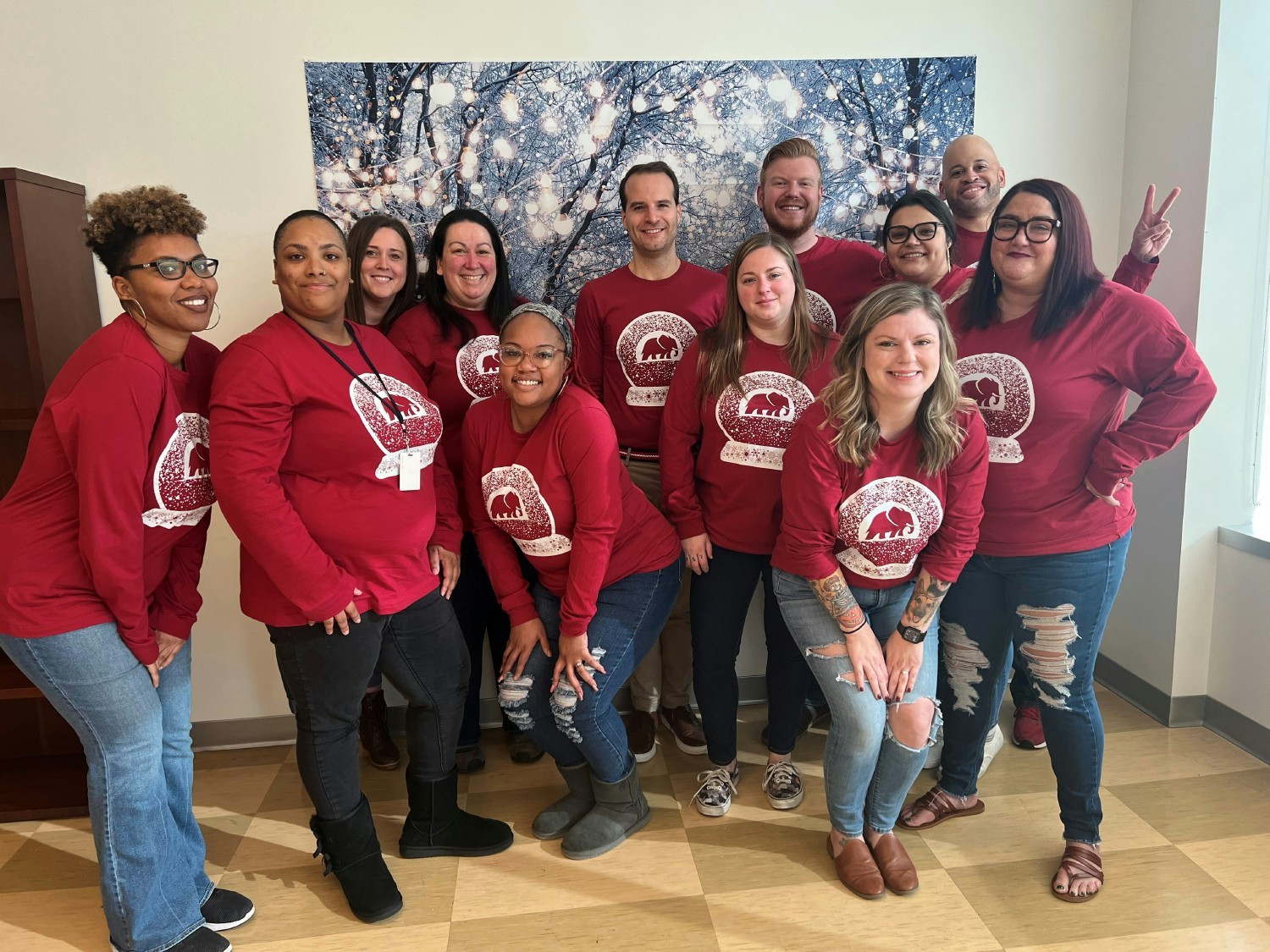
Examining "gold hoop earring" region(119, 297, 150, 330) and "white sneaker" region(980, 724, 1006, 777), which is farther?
"white sneaker" region(980, 724, 1006, 777)

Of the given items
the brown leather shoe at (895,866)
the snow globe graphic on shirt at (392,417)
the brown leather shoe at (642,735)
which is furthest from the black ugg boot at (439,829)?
the brown leather shoe at (895,866)

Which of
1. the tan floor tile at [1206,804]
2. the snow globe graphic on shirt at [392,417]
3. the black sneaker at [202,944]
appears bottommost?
the tan floor tile at [1206,804]

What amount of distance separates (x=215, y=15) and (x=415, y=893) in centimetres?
280

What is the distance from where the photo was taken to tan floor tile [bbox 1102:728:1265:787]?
260 centimetres

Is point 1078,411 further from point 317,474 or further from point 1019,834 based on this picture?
point 317,474

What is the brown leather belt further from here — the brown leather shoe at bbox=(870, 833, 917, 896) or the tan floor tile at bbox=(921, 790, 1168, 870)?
the tan floor tile at bbox=(921, 790, 1168, 870)

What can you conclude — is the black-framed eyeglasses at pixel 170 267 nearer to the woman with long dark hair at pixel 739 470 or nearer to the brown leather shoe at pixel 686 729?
the woman with long dark hair at pixel 739 470

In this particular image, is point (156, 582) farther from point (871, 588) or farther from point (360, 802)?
point (871, 588)

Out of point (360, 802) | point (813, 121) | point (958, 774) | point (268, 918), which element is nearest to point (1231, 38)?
point (813, 121)

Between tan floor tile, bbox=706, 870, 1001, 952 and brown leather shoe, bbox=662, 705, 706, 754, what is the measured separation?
74 cm

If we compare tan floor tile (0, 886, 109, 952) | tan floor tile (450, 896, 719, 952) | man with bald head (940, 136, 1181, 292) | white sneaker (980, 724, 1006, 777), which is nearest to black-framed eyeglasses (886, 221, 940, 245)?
man with bald head (940, 136, 1181, 292)

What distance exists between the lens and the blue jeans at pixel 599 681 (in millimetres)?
2219

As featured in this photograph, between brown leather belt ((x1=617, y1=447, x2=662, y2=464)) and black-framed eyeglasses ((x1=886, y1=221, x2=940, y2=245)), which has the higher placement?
black-framed eyeglasses ((x1=886, y1=221, x2=940, y2=245))

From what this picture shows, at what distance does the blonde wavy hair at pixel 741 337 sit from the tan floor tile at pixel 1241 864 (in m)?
1.72
